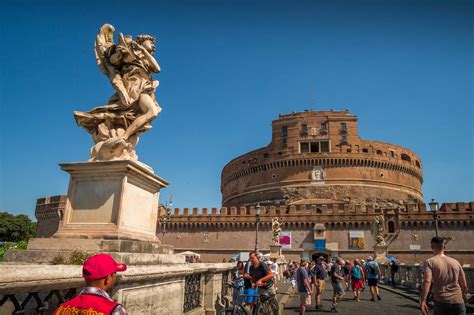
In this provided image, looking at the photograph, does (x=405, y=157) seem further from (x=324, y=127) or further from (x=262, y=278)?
(x=262, y=278)

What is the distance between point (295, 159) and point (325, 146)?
18.8 feet

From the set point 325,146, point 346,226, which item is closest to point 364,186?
point 325,146

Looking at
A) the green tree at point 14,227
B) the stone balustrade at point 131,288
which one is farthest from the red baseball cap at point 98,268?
the green tree at point 14,227


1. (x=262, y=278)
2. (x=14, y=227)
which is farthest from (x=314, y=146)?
(x=262, y=278)

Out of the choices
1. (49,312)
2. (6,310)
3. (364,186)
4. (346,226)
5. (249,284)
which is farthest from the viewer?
(364,186)

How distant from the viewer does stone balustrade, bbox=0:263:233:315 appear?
1.66 metres

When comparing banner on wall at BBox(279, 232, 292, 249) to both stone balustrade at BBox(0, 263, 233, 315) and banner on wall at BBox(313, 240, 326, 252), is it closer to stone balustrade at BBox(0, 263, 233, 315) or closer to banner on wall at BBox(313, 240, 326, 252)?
banner on wall at BBox(313, 240, 326, 252)

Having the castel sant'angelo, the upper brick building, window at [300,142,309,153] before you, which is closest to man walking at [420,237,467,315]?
the castel sant'angelo

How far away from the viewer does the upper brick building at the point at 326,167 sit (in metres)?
49.4

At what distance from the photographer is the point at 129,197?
12.2 ft

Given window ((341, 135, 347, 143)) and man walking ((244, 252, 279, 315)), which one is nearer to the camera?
man walking ((244, 252, 279, 315))

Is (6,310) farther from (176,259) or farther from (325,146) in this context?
(325,146)

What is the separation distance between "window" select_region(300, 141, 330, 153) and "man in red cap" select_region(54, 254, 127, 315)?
172 feet

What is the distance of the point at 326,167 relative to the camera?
50.2m
